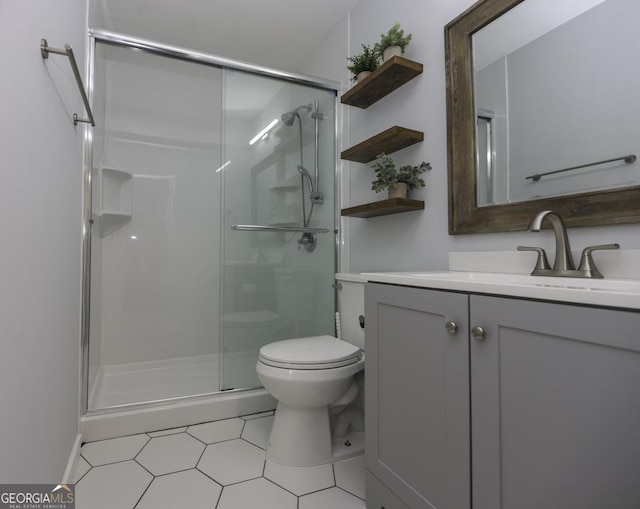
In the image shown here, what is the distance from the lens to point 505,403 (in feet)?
2.26

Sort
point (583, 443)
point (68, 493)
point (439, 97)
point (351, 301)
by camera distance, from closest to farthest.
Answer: point (583, 443)
point (68, 493)
point (439, 97)
point (351, 301)

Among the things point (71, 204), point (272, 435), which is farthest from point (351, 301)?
point (71, 204)

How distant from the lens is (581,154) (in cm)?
98

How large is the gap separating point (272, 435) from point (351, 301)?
26.6 inches

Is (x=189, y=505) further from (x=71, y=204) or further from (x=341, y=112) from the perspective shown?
(x=341, y=112)

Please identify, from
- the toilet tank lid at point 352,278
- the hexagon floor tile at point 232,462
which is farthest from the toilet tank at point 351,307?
the hexagon floor tile at point 232,462

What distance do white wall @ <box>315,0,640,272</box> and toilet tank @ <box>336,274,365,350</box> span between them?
0.20m

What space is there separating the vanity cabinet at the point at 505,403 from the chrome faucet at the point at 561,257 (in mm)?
326

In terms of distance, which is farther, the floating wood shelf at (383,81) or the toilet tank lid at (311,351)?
the floating wood shelf at (383,81)

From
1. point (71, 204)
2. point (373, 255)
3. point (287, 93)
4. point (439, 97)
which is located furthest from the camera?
point (287, 93)

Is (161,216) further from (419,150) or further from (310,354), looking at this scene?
(419,150)

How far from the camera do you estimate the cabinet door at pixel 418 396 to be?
30.9 inches

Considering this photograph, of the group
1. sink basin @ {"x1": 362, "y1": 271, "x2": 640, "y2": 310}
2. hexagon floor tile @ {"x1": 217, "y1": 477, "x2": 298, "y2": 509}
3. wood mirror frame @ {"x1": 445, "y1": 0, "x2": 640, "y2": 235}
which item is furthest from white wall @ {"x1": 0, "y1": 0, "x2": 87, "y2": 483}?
wood mirror frame @ {"x1": 445, "y1": 0, "x2": 640, "y2": 235}

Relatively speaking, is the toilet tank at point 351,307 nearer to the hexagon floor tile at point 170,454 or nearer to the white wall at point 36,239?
the hexagon floor tile at point 170,454
